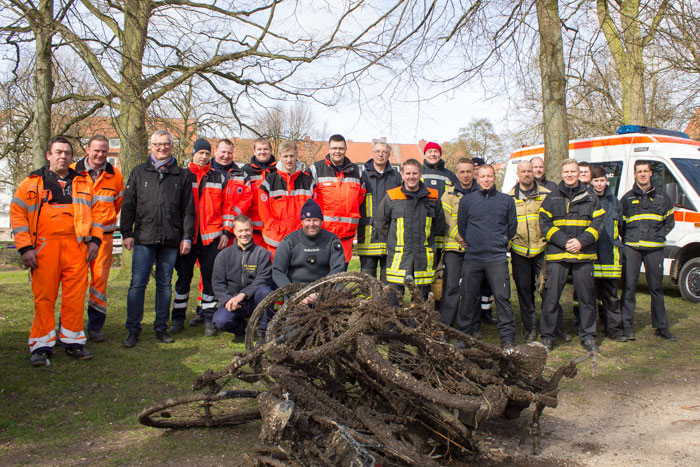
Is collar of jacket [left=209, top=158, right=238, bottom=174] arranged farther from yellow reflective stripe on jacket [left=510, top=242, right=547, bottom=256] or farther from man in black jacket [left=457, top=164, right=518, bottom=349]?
yellow reflective stripe on jacket [left=510, top=242, right=547, bottom=256]

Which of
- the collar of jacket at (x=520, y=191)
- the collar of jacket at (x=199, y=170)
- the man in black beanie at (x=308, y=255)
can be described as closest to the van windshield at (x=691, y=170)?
the collar of jacket at (x=520, y=191)

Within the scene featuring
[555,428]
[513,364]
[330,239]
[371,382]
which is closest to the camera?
[371,382]

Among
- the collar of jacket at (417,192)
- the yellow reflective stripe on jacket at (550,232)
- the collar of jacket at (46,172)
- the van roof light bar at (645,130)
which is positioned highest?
the van roof light bar at (645,130)

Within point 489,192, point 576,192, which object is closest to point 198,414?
point 489,192

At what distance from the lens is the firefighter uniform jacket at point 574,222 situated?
581cm

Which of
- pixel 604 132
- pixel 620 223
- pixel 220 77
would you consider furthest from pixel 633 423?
pixel 604 132

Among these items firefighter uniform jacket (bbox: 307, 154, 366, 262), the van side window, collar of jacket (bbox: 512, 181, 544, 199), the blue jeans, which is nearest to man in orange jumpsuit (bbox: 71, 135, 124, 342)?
the blue jeans

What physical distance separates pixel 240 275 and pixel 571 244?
3.66 metres

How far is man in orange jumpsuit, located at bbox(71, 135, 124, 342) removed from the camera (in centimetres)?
545

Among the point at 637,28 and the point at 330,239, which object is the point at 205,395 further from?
the point at 637,28

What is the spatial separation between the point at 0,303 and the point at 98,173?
3.41 meters

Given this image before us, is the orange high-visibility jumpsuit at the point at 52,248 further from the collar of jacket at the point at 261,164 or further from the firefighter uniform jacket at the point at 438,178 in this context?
the firefighter uniform jacket at the point at 438,178

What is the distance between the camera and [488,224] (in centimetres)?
568

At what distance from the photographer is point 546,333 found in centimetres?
599
